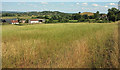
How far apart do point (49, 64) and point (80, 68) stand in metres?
A: 0.62

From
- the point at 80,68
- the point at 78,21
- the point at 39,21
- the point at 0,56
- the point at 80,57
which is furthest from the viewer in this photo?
the point at 39,21

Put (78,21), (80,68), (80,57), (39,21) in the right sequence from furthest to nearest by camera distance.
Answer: (39,21), (78,21), (80,57), (80,68)

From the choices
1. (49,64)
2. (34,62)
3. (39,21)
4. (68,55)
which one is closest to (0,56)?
(34,62)

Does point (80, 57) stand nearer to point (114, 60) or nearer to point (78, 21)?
point (114, 60)

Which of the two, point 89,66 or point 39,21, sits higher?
point 39,21

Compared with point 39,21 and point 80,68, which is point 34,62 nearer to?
point 80,68

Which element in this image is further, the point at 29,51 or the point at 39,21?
the point at 39,21

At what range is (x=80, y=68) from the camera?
246 cm

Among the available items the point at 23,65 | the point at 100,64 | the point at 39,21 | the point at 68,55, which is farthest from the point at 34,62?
the point at 39,21

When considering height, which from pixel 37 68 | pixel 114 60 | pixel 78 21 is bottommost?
pixel 37 68

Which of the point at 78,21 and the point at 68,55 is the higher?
the point at 78,21

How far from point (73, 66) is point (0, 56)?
5.46 ft

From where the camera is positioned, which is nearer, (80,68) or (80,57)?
(80,68)

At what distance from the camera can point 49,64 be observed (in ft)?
8.40
